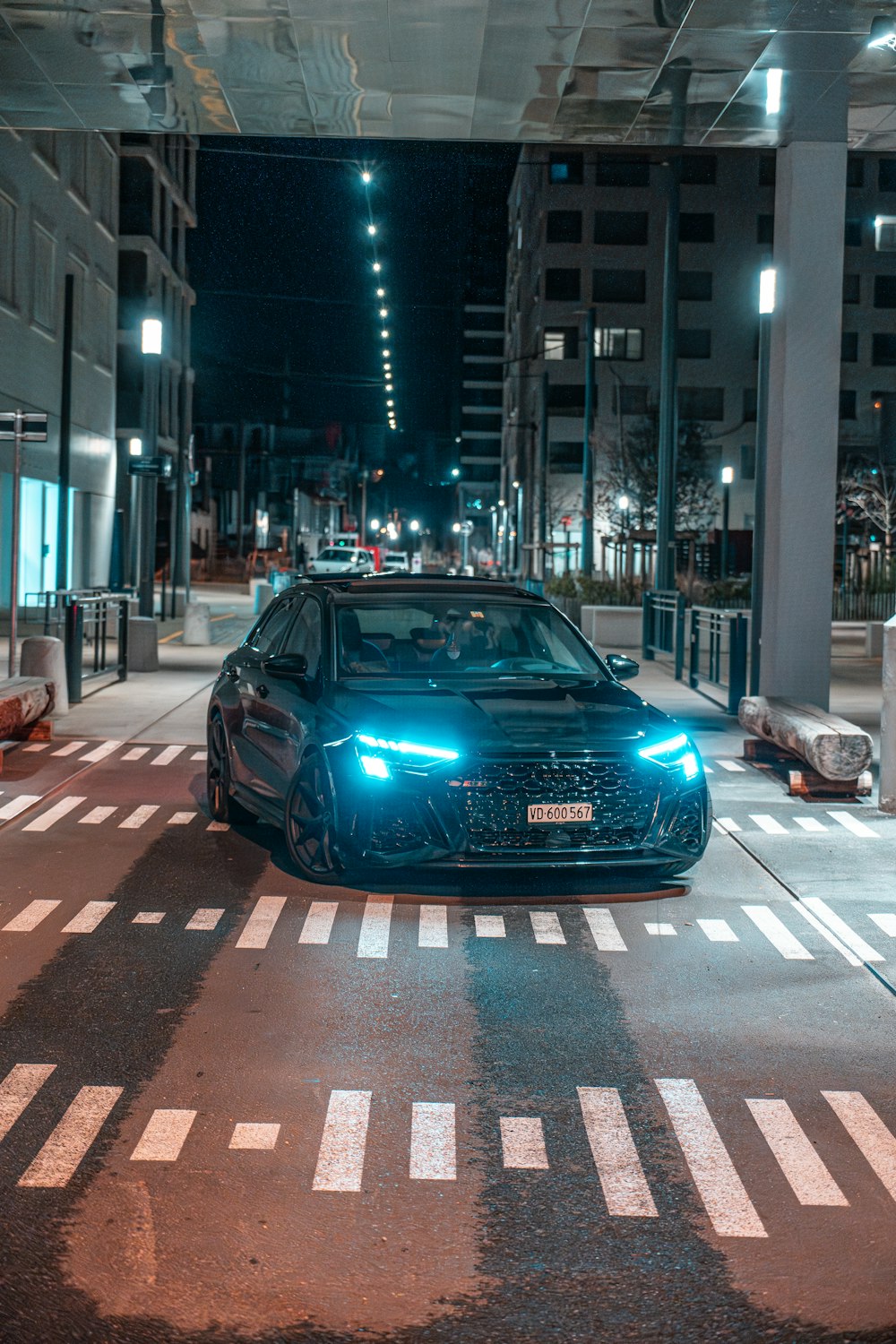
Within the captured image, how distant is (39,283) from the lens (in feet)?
125

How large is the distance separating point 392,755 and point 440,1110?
9.77 feet

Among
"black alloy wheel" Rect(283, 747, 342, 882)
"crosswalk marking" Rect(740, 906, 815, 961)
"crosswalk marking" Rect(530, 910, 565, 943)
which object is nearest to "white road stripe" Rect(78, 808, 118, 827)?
"black alloy wheel" Rect(283, 747, 342, 882)

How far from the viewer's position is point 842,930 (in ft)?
26.3

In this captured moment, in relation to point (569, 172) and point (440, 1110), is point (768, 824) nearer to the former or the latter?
point (440, 1110)

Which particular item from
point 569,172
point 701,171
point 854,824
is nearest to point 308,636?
point 854,824

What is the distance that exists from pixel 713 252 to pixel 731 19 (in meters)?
77.6

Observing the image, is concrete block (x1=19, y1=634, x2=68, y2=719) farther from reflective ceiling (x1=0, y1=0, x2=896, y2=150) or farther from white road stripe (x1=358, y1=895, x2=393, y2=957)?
white road stripe (x1=358, y1=895, x2=393, y2=957)

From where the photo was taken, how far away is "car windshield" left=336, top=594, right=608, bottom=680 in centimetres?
934

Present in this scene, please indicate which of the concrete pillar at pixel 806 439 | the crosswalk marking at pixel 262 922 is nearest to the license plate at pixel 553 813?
the crosswalk marking at pixel 262 922

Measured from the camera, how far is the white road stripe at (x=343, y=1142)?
4.62m

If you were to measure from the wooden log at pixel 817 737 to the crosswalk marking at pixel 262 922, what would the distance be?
525 cm

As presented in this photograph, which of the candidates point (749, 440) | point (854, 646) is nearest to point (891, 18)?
point (854, 646)

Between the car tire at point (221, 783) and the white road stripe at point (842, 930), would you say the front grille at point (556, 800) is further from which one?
the car tire at point (221, 783)

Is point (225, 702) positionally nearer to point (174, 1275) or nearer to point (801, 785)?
point (801, 785)
